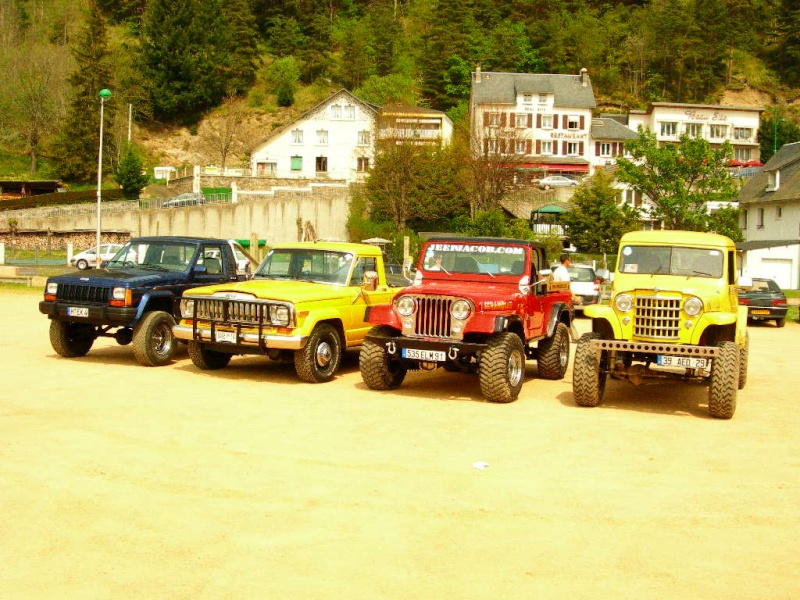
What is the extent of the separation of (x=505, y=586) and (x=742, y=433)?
6261 millimetres

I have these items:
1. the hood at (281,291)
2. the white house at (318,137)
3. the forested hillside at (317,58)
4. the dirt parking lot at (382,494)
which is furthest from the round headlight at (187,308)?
the white house at (318,137)

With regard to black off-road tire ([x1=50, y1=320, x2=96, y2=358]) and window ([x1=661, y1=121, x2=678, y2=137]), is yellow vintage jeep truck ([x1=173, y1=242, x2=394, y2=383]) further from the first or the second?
window ([x1=661, y1=121, x2=678, y2=137])

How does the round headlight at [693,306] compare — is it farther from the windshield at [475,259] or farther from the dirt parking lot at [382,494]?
the windshield at [475,259]

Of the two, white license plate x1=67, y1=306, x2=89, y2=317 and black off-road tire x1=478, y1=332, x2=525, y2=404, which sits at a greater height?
white license plate x1=67, y1=306, x2=89, y2=317

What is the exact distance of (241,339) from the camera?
1364cm

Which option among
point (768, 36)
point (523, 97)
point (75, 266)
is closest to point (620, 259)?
point (75, 266)

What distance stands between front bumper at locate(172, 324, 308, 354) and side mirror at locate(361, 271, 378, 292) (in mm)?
1662

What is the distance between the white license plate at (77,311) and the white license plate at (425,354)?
218 inches

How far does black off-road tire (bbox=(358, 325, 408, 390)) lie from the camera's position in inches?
517

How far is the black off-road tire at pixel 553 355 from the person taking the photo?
15.2 m

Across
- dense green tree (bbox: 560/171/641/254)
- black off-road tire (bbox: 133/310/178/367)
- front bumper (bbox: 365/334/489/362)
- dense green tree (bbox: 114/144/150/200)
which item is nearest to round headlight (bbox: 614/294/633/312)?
front bumper (bbox: 365/334/489/362)

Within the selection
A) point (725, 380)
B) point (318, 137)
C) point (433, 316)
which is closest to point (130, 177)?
point (318, 137)

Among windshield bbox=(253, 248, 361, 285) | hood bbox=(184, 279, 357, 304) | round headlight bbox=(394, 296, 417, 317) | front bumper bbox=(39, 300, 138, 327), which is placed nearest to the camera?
round headlight bbox=(394, 296, 417, 317)

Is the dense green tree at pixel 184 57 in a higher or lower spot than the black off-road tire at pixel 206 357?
higher
